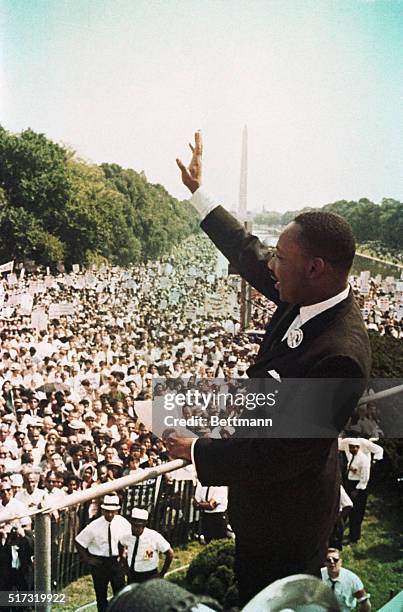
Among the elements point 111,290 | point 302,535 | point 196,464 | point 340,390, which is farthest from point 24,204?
point 302,535

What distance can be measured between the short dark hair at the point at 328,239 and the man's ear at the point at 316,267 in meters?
0.01

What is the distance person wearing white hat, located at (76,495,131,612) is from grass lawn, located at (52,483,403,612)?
658 mm

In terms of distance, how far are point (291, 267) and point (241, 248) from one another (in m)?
0.28

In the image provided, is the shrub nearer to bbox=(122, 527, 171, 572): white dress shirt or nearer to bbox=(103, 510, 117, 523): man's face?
bbox=(122, 527, 171, 572): white dress shirt

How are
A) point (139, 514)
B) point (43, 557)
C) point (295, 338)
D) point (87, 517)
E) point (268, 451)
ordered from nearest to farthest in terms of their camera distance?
point (268, 451) < point (295, 338) < point (43, 557) < point (87, 517) < point (139, 514)

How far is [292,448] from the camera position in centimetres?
173

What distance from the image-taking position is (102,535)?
2125 mm

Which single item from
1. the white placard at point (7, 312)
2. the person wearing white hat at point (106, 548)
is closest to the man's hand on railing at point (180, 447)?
the person wearing white hat at point (106, 548)

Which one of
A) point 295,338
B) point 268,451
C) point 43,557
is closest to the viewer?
point 268,451

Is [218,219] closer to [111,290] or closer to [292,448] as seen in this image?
[111,290]

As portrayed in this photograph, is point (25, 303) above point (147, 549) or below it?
above

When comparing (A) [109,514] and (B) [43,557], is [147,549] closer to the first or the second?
(A) [109,514]

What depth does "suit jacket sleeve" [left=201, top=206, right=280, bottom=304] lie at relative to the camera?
2.00 metres

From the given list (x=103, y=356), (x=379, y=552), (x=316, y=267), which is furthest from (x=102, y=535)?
(x=316, y=267)
